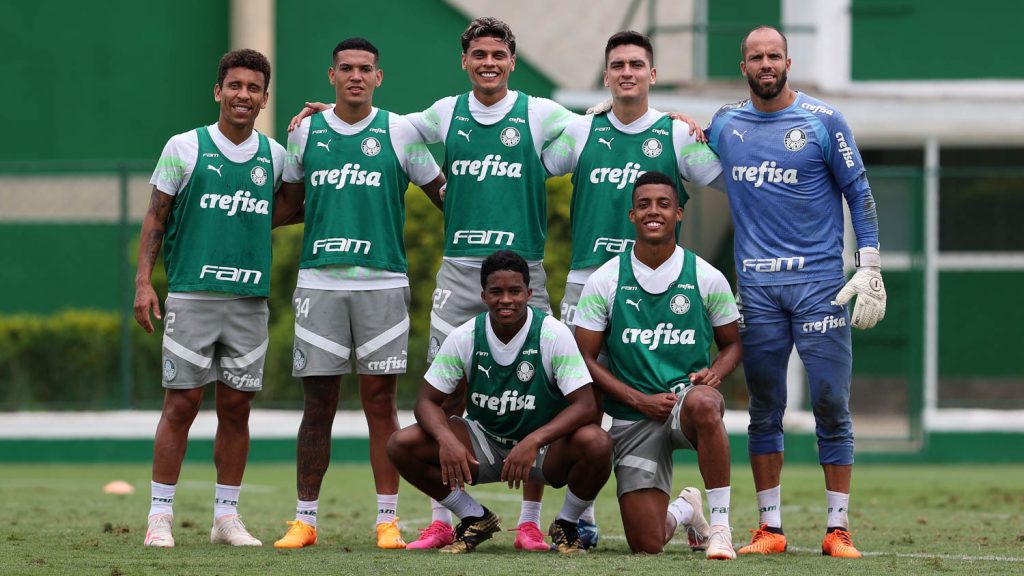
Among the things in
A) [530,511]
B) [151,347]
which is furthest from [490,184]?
[151,347]

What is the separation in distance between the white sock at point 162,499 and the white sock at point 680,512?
2398 millimetres

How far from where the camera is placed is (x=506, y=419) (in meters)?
7.11

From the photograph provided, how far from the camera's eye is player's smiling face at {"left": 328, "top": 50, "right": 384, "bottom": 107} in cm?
745

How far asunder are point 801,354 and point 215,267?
284cm

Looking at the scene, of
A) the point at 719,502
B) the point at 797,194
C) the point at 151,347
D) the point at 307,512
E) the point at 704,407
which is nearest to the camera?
the point at 704,407

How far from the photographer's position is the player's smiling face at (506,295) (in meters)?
6.88

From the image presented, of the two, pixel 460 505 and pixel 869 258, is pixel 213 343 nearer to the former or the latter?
pixel 460 505

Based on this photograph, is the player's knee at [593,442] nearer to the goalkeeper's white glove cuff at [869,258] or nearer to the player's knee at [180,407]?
the goalkeeper's white glove cuff at [869,258]

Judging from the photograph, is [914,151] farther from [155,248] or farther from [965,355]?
[155,248]

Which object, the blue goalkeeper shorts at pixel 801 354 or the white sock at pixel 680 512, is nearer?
the blue goalkeeper shorts at pixel 801 354

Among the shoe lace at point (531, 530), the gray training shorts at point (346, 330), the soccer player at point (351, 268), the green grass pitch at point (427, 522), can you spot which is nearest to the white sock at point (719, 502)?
the green grass pitch at point (427, 522)

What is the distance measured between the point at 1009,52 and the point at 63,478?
999 cm

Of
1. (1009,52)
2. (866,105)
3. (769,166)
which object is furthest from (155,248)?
(1009,52)

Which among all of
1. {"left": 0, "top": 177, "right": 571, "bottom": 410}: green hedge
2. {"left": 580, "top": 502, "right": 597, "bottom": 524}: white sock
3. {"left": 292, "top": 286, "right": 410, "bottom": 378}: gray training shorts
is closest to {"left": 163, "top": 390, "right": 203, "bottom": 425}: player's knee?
{"left": 292, "top": 286, "right": 410, "bottom": 378}: gray training shorts
